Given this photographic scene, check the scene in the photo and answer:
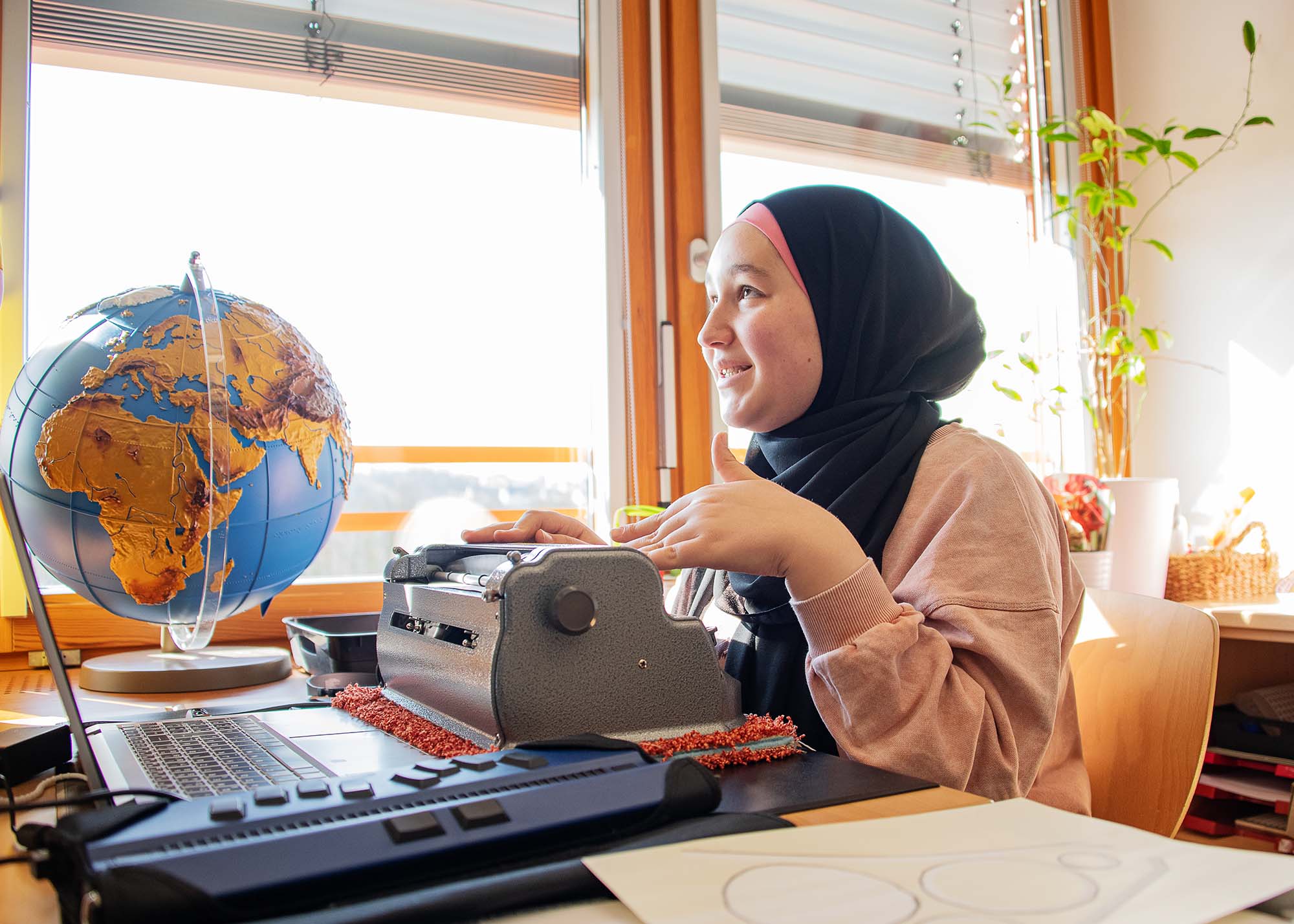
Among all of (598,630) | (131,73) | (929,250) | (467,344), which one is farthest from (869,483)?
(131,73)

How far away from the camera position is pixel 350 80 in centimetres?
184

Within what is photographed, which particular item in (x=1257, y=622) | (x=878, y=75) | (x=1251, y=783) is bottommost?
(x=1251, y=783)

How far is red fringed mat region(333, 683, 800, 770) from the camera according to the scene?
0.66 meters

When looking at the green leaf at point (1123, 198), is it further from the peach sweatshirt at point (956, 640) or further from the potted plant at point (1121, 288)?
the peach sweatshirt at point (956, 640)

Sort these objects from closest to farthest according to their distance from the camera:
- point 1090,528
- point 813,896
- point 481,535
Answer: point 813,896
point 481,535
point 1090,528

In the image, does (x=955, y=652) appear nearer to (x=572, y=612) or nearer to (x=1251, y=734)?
(x=572, y=612)

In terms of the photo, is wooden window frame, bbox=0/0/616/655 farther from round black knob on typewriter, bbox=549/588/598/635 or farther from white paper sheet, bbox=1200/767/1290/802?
white paper sheet, bbox=1200/767/1290/802

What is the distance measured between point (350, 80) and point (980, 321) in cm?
130

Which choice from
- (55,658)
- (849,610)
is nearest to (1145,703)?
(849,610)

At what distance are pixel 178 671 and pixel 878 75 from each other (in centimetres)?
207

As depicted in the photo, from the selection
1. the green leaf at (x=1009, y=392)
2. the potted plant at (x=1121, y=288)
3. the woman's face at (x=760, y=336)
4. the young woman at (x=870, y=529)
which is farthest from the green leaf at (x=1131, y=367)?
the woman's face at (x=760, y=336)

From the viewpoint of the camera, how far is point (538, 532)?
41.8 inches

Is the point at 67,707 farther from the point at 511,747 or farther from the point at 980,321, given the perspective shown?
the point at 980,321

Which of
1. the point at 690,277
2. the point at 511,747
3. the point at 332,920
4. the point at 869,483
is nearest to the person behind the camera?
the point at 332,920
